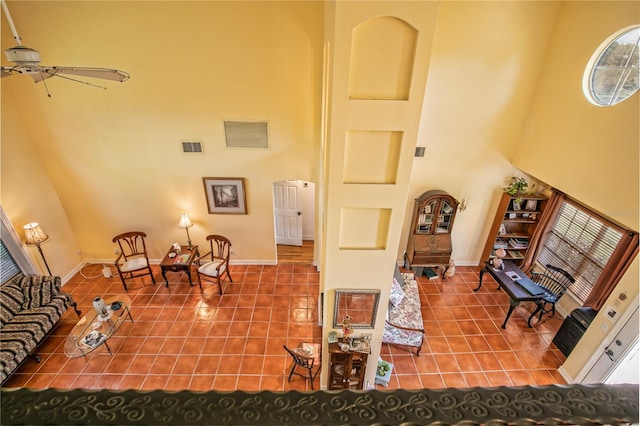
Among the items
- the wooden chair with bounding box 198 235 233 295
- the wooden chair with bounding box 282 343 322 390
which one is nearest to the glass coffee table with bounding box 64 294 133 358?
the wooden chair with bounding box 198 235 233 295

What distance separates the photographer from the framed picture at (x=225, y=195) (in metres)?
5.63

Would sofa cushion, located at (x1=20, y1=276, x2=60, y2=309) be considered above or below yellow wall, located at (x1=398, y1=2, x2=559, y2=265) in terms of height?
below

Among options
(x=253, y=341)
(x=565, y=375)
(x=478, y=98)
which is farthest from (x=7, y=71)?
(x=565, y=375)

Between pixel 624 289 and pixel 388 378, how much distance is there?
10.2ft

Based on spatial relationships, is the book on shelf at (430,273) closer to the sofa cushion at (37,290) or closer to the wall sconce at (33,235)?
the sofa cushion at (37,290)

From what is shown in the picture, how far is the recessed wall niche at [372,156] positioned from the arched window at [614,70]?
11.2 feet

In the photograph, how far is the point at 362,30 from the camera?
2219 millimetres

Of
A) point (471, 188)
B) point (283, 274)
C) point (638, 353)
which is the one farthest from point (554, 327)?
point (283, 274)

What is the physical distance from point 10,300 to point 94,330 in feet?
4.60

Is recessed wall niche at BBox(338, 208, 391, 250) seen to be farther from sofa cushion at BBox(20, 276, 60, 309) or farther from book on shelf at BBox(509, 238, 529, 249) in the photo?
sofa cushion at BBox(20, 276, 60, 309)

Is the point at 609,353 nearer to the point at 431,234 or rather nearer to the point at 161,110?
the point at 431,234

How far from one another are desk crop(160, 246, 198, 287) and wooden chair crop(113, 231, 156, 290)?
12.7 inches

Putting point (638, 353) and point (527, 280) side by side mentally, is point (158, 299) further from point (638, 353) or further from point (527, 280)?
point (638, 353)

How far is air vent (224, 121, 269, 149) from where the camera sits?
17.0 feet
